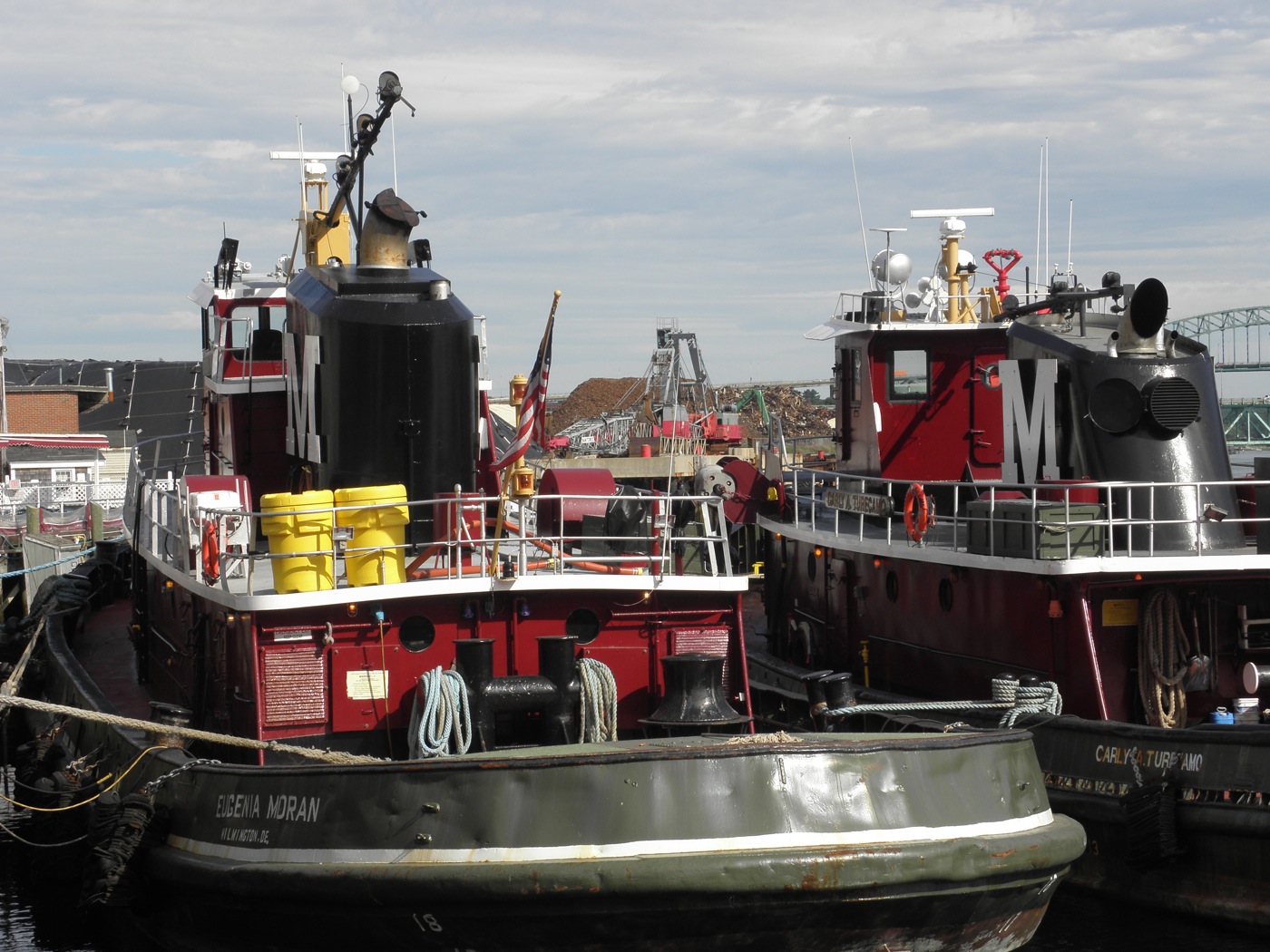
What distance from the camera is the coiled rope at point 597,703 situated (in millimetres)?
11844

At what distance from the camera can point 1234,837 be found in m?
12.3

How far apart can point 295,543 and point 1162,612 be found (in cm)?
777

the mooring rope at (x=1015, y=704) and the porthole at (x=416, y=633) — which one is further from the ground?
the porthole at (x=416, y=633)

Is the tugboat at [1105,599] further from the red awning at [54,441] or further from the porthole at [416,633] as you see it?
the red awning at [54,441]

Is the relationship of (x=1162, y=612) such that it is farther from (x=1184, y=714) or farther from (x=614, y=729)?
(x=614, y=729)

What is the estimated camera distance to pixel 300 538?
12.0m

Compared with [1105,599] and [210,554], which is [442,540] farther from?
[1105,599]

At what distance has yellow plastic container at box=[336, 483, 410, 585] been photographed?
1220 cm

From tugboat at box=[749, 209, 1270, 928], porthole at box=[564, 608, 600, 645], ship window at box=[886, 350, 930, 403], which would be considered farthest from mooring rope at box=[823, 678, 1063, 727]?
ship window at box=[886, 350, 930, 403]

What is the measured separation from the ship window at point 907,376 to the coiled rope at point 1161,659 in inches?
238

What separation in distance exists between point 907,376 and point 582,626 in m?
8.51

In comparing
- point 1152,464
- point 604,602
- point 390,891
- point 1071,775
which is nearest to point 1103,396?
point 1152,464

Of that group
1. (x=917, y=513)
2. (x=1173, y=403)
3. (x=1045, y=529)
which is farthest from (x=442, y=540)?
(x=1173, y=403)

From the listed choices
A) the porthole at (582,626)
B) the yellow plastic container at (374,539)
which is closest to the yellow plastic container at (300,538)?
the yellow plastic container at (374,539)
